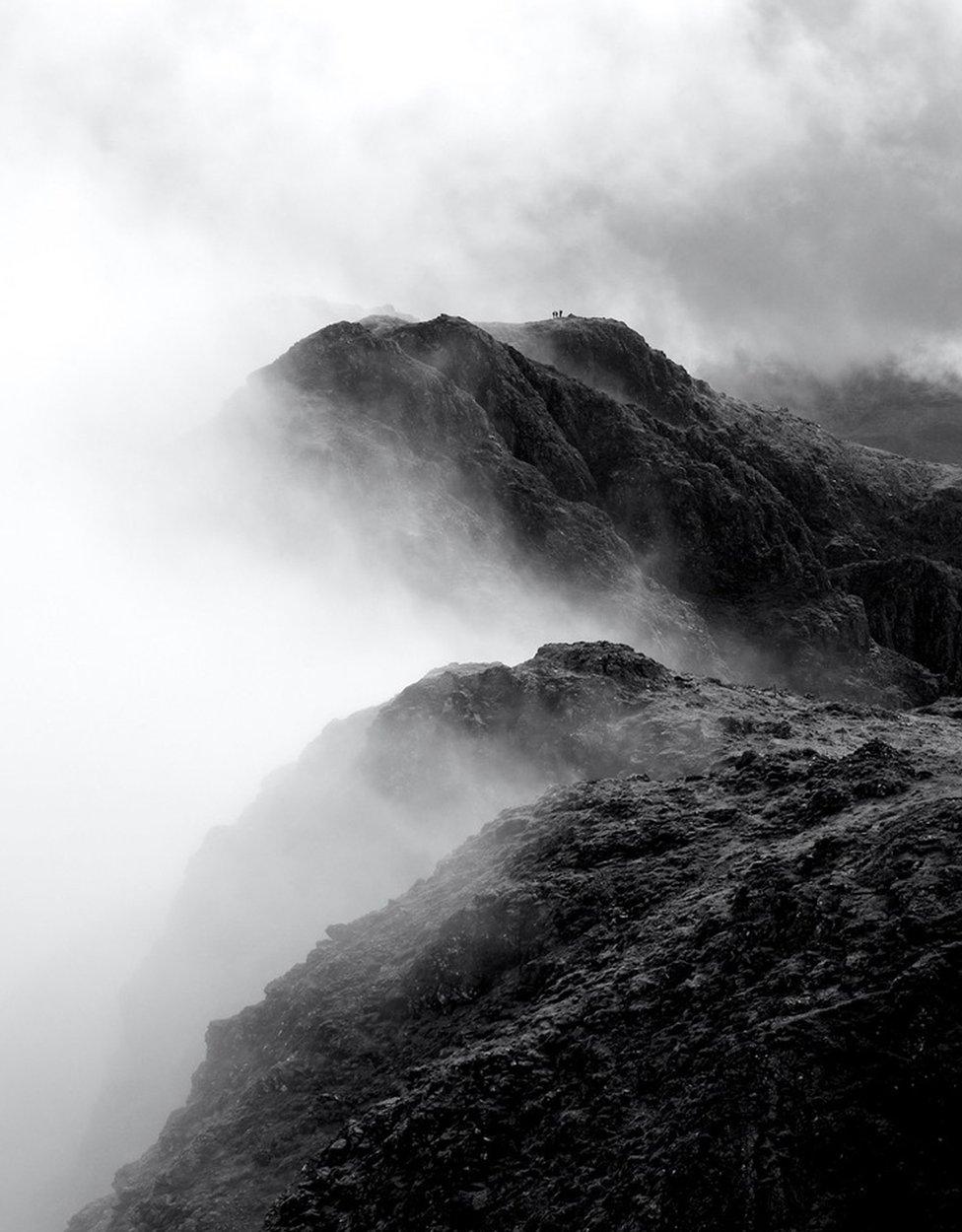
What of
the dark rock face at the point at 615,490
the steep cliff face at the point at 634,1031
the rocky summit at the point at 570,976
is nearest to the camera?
the steep cliff face at the point at 634,1031

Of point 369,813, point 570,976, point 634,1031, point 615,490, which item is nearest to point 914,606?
point 615,490

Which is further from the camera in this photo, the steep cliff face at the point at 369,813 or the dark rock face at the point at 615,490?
the dark rock face at the point at 615,490

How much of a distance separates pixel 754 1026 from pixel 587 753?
18.7 metres

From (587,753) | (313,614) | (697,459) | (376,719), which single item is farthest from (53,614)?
(587,753)

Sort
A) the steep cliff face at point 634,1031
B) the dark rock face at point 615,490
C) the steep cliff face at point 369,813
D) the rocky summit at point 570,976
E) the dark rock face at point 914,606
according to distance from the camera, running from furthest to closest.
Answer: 1. the dark rock face at point 914,606
2. the dark rock face at point 615,490
3. the steep cliff face at point 369,813
4. the rocky summit at point 570,976
5. the steep cliff face at point 634,1031

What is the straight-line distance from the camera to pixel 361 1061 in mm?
21391

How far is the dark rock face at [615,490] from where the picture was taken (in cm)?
9550

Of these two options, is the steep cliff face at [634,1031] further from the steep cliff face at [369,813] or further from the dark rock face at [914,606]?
the dark rock face at [914,606]

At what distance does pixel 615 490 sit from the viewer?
110 m

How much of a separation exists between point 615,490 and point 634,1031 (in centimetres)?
9710

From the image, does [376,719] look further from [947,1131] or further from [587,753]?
[947,1131]

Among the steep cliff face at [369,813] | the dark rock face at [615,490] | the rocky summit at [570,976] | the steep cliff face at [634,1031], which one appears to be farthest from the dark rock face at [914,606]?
the steep cliff face at [634,1031]

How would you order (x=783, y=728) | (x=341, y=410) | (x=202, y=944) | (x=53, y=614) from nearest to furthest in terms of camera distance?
1. (x=783, y=728)
2. (x=202, y=944)
3. (x=341, y=410)
4. (x=53, y=614)

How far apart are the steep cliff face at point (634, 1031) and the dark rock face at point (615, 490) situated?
65.9 m
